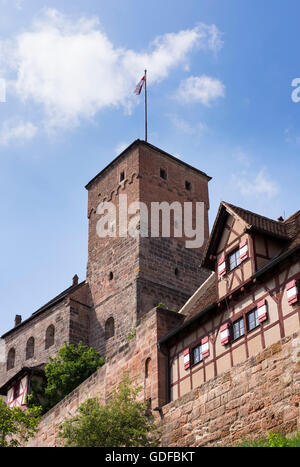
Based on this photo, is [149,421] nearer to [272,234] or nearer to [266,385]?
[266,385]

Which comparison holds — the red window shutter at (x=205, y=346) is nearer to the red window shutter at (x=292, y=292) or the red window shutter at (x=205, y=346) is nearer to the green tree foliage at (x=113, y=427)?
the green tree foliage at (x=113, y=427)

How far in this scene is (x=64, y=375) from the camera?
3712 cm

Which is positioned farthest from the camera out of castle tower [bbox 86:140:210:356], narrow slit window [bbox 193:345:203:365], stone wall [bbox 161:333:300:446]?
castle tower [bbox 86:140:210:356]

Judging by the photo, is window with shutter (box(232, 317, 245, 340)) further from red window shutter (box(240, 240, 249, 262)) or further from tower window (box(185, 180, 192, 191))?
tower window (box(185, 180, 192, 191))

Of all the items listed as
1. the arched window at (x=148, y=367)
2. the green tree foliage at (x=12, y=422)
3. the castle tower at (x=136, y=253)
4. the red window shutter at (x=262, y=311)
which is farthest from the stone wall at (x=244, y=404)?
the castle tower at (x=136, y=253)

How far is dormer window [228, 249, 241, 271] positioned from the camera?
2520cm

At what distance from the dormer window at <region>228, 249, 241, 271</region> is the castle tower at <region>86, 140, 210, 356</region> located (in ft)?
55.3

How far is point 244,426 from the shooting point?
22203mm

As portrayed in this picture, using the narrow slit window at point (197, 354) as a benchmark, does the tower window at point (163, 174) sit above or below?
above

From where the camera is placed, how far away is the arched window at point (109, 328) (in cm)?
4452

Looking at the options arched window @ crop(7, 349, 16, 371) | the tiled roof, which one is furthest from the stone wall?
arched window @ crop(7, 349, 16, 371)

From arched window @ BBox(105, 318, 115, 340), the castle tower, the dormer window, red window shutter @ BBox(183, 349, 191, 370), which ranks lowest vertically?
red window shutter @ BBox(183, 349, 191, 370)

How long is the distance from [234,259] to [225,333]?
251 cm
